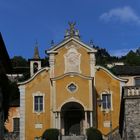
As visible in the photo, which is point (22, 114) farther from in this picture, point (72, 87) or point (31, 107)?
point (72, 87)

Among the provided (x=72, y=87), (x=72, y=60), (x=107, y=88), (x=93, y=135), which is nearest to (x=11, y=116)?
(x=72, y=60)

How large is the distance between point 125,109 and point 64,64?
31096 mm

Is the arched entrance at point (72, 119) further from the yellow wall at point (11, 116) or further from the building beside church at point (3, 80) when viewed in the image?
the building beside church at point (3, 80)

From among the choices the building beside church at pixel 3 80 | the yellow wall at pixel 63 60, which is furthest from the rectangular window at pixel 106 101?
the building beside church at pixel 3 80

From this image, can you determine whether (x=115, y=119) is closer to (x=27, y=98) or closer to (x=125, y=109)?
(x=27, y=98)

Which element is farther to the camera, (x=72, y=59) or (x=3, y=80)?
(x=72, y=59)

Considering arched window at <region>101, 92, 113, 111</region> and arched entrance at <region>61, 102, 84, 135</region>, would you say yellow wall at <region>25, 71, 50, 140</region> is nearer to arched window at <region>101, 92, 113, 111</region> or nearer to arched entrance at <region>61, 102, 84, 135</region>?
arched entrance at <region>61, 102, 84, 135</region>

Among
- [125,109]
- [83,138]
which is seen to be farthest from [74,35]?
[125,109]

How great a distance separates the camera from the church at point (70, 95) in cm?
6212

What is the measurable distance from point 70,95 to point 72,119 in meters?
3.81

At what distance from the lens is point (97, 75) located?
65.2 meters

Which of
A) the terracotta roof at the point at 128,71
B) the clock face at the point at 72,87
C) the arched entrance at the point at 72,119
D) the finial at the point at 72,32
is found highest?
the finial at the point at 72,32

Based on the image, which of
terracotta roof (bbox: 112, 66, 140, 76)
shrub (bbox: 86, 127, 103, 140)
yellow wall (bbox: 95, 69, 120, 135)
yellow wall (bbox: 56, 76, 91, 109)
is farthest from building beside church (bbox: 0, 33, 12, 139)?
terracotta roof (bbox: 112, 66, 140, 76)

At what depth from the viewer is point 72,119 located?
64688 millimetres
